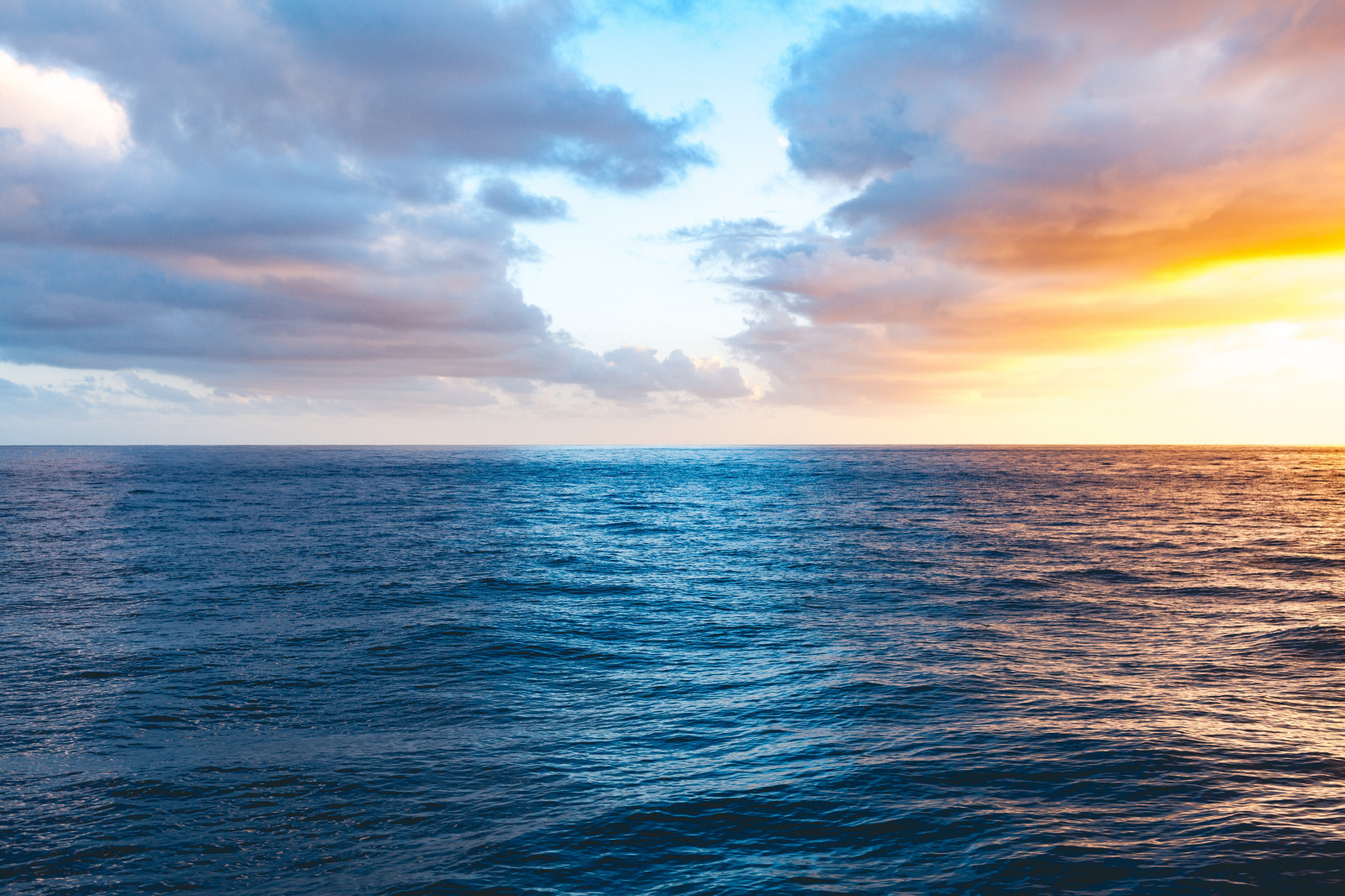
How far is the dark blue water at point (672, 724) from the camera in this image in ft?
44.8

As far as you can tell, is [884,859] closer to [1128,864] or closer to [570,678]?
[1128,864]

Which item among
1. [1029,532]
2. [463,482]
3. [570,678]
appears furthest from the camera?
[463,482]

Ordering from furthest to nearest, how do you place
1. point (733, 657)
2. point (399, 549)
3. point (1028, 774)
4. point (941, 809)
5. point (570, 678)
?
1. point (399, 549)
2. point (733, 657)
3. point (570, 678)
4. point (1028, 774)
5. point (941, 809)

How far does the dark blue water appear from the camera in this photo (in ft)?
44.8

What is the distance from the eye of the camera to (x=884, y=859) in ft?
44.6

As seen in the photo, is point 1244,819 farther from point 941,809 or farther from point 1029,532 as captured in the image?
point 1029,532

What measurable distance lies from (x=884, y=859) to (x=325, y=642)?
2281 cm

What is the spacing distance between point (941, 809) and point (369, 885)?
34.9 ft

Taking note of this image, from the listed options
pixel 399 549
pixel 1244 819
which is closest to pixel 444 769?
pixel 1244 819

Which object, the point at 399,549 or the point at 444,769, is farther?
the point at 399,549

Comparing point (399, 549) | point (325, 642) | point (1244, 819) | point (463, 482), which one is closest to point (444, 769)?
point (325, 642)

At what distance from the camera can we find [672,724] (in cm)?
2056

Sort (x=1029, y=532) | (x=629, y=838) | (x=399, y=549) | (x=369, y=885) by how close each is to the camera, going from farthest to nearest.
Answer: (x=1029, y=532)
(x=399, y=549)
(x=629, y=838)
(x=369, y=885)

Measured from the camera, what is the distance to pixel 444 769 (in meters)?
17.6
